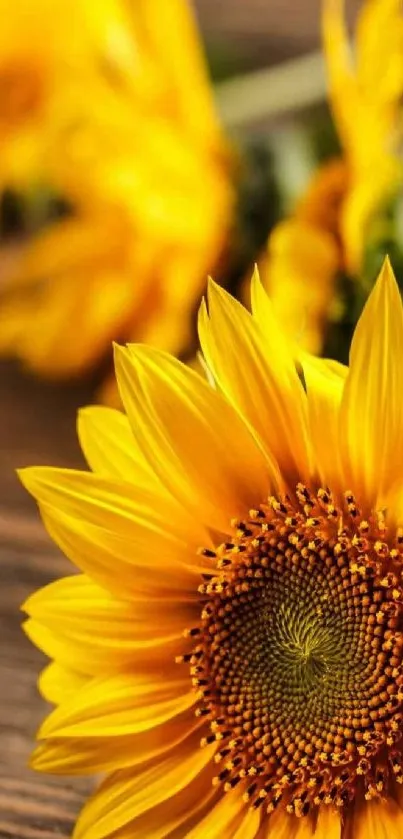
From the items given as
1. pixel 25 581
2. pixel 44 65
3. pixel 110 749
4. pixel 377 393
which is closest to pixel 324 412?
pixel 377 393

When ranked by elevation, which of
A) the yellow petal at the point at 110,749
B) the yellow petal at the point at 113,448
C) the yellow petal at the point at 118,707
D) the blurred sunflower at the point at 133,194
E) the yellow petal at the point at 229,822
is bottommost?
the yellow petal at the point at 229,822

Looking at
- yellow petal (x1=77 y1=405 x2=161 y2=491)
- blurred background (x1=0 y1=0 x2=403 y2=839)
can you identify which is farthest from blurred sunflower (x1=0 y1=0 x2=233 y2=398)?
yellow petal (x1=77 y1=405 x2=161 y2=491)

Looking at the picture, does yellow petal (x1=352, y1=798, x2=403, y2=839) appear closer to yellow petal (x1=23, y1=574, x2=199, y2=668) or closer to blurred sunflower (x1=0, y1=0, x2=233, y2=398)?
yellow petal (x1=23, y1=574, x2=199, y2=668)

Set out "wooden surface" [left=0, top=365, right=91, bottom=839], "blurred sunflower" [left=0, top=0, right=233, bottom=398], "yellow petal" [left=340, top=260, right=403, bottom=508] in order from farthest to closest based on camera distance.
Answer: "blurred sunflower" [left=0, top=0, right=233, bottom=398], "wooden surface" [left=0, top=365, right=91, bottom=839], "yellow petal" [left=340, top=260, right=403, bottom=508]

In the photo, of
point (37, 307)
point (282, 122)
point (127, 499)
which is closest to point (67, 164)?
point (37, 307)

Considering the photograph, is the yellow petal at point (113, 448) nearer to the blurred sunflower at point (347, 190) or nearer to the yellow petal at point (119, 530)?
the yellow petal at point (119, 530)

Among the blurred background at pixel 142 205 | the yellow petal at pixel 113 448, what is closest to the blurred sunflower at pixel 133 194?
the blurred background at pixel 142 205

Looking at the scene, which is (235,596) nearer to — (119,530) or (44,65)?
(119,530)
